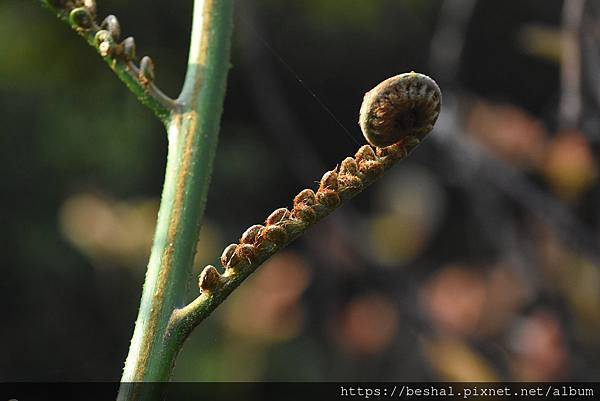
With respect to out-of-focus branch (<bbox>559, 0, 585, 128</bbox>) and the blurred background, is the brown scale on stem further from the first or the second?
out-of-focus branch (<bbox>559, 0, 585, 128</bbox>)

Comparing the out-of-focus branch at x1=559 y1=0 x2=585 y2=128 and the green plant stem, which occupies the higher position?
the green plant stem

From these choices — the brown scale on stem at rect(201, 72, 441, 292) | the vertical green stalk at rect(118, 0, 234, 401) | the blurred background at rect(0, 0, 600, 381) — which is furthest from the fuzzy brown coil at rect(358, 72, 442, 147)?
the blurred background at rect(0, 0, 600, 381)

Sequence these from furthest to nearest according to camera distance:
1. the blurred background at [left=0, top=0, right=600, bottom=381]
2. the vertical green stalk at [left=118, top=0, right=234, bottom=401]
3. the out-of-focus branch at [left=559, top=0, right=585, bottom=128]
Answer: the blurred background at [left=0, top=0, right=600, bottom=381] < the out-of-focus branch at [left=559, top=0, right=585, bottom=128] < the vertical green stalk at [left=118, top=0, right=234, bottom=401]

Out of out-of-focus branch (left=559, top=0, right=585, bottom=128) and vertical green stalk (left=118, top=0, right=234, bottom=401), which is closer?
vertical green stalk (left=118, top=0, right=234, bottom=401)

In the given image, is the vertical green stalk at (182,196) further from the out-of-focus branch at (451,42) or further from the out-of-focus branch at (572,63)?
the out-of-focus branch at (451,42)

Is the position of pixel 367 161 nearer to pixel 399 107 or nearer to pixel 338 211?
pixel 399 107

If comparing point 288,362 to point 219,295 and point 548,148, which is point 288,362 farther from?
point 219,295
